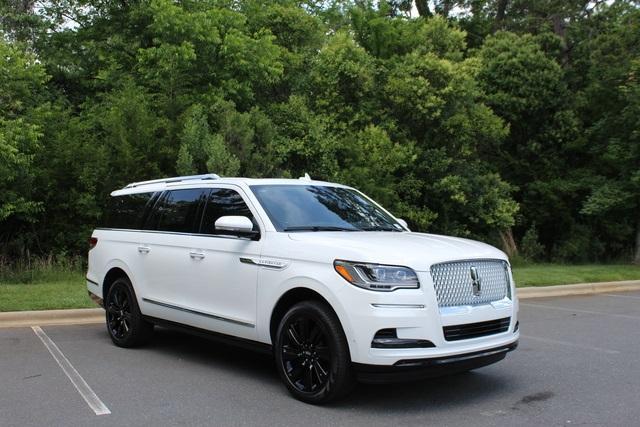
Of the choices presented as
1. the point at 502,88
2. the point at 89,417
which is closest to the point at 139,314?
the point at 89,417

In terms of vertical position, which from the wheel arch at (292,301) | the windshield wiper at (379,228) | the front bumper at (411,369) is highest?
the windshield wiper at (379,228)

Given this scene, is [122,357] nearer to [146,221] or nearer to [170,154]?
[146,221]

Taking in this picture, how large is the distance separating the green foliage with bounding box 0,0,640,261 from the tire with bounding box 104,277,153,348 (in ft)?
18.5

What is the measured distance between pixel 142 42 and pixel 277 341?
49.5 ft

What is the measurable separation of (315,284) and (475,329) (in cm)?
138

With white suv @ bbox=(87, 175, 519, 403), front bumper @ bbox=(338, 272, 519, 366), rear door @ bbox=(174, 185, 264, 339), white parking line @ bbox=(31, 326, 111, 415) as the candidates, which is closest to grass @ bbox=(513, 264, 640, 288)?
white suv @ bbox=(87, 175, 519, 403)

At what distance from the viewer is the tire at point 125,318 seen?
7.56 m

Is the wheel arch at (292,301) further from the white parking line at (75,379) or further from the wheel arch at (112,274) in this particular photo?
the wheel arch at (112,274)

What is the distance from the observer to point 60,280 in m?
12.6

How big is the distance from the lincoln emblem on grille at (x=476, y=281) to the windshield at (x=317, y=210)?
134 cm

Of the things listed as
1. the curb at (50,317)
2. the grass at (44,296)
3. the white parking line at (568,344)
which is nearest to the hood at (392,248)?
the white parking line at (568,344)

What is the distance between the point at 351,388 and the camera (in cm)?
530

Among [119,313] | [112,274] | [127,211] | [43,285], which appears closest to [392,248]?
[119,313]

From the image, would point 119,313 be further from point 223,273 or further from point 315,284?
point 315,284
